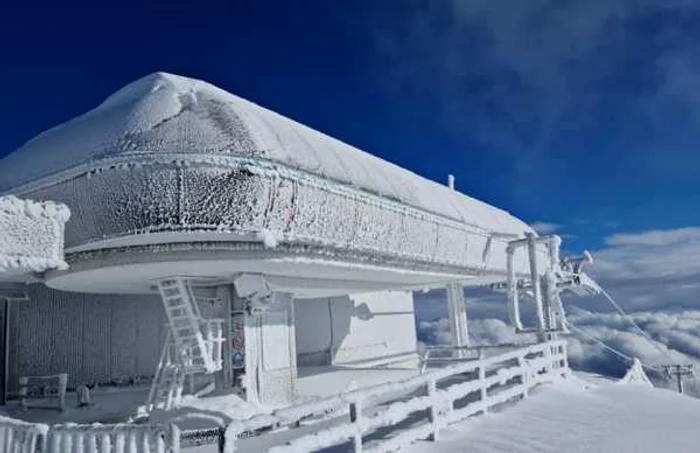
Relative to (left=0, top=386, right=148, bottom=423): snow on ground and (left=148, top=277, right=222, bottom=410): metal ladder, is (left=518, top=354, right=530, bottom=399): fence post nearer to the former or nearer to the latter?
(left=148, top=277, right=222, bottom=410): metal ladder

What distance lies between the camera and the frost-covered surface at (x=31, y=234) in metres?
8.07

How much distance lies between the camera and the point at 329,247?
9.77 meters

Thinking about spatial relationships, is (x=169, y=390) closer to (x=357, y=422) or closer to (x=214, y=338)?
(x=214, y=338)

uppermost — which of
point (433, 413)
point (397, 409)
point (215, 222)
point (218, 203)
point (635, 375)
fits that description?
point (218, 203)

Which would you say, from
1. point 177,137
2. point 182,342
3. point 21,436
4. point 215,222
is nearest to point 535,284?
point 182,342

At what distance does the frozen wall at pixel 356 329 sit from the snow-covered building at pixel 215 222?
18.1ft

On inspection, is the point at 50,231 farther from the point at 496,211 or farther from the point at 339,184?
the point at 496,211

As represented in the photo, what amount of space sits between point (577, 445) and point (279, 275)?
6141 millimetres

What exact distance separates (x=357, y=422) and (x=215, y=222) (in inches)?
141

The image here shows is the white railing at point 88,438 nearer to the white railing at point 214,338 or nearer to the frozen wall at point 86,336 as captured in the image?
the white railing at point 214,338

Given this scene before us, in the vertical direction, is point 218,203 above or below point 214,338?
above

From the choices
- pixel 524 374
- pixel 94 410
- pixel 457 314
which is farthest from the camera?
pixel 457 314

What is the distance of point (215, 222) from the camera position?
8164 millimetres

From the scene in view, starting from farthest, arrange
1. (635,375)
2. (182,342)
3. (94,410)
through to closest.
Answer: (635,375), (94,410), (182,342)
